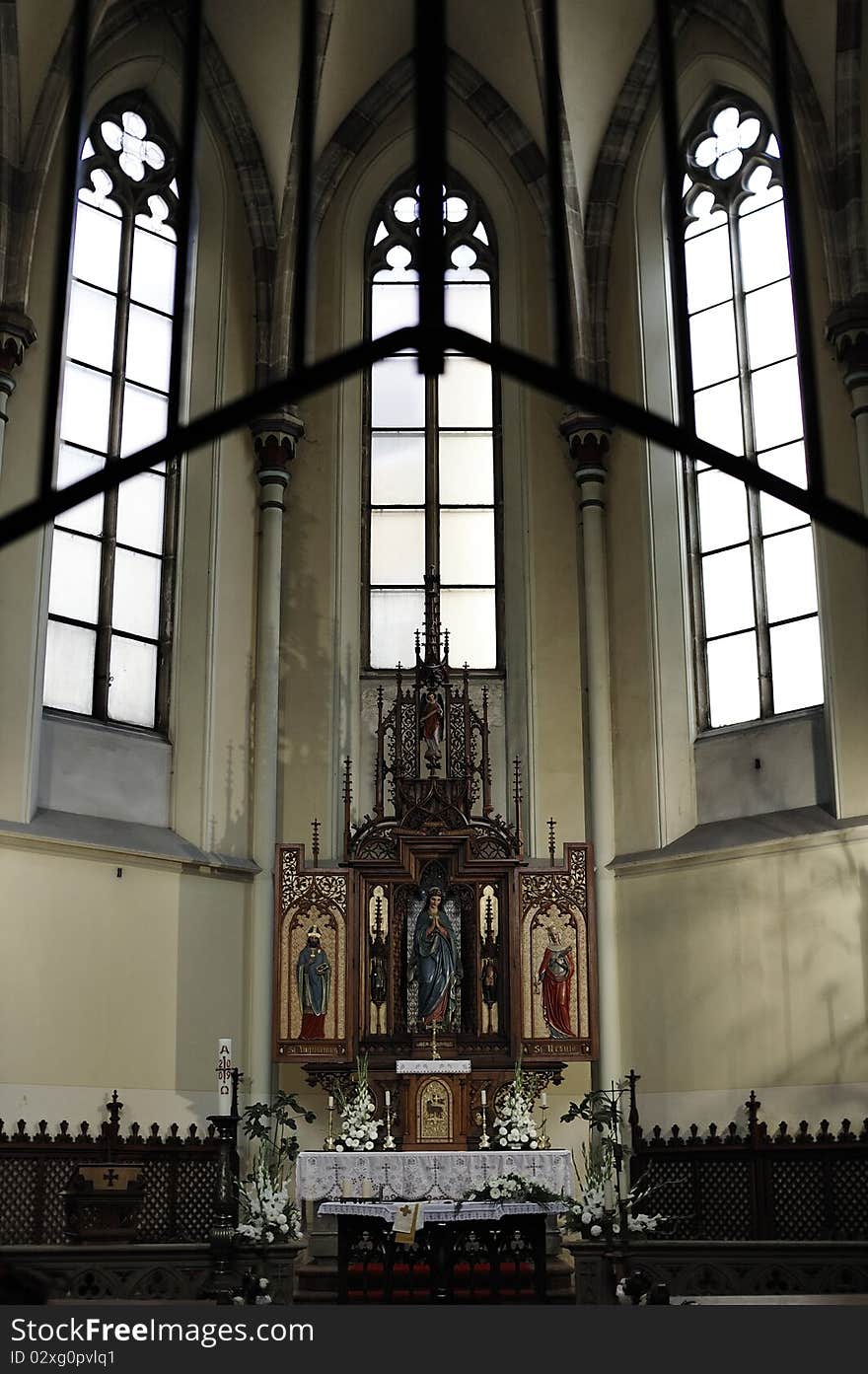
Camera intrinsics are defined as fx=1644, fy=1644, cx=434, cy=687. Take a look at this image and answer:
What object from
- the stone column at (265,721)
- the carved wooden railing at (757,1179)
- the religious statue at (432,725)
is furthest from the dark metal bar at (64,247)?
the stone column at (265,721)

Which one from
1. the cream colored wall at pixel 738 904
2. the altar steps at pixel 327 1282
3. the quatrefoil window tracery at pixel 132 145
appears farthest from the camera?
the quatrefoil window tracery at pixel 132 145

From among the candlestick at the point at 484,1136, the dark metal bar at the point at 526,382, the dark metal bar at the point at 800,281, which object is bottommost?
the candlestick at the point at 484,1136

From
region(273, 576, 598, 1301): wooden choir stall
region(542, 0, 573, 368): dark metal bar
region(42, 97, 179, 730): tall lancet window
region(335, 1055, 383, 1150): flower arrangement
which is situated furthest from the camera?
region(42, 97, 179, 730): tall lancet window

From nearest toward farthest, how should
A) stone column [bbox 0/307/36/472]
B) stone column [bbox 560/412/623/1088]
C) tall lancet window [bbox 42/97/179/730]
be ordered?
stone column [bbox 0/307/36/472], stone column [bbox 560/412/623/1088], tall lancet window [bbox 42/97/179/730]

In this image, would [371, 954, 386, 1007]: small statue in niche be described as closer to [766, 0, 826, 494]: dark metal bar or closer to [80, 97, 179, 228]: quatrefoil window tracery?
[80, 97, 179, 228]: quatrefoil window tracery

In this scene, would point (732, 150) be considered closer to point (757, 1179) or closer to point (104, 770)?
point (104, 770)

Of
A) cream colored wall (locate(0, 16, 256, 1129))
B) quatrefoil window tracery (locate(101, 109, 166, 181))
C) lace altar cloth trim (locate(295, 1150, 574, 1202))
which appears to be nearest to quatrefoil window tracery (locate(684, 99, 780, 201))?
cream colored wall (locate(0, 16, 256, 1129))

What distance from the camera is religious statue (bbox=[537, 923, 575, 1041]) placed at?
521 inches

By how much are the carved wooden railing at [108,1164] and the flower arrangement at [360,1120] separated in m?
1.02

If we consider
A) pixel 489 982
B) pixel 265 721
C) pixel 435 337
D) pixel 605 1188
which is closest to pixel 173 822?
pixel 265 721

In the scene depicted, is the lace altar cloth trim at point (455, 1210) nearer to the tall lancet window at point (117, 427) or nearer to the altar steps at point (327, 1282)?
the altar steps at point (327, 1282)

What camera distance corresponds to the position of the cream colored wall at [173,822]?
13.0 m

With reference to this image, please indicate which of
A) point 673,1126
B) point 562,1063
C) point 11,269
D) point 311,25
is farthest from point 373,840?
point 311,25

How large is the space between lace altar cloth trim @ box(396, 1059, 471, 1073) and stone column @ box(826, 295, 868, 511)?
227 inches
